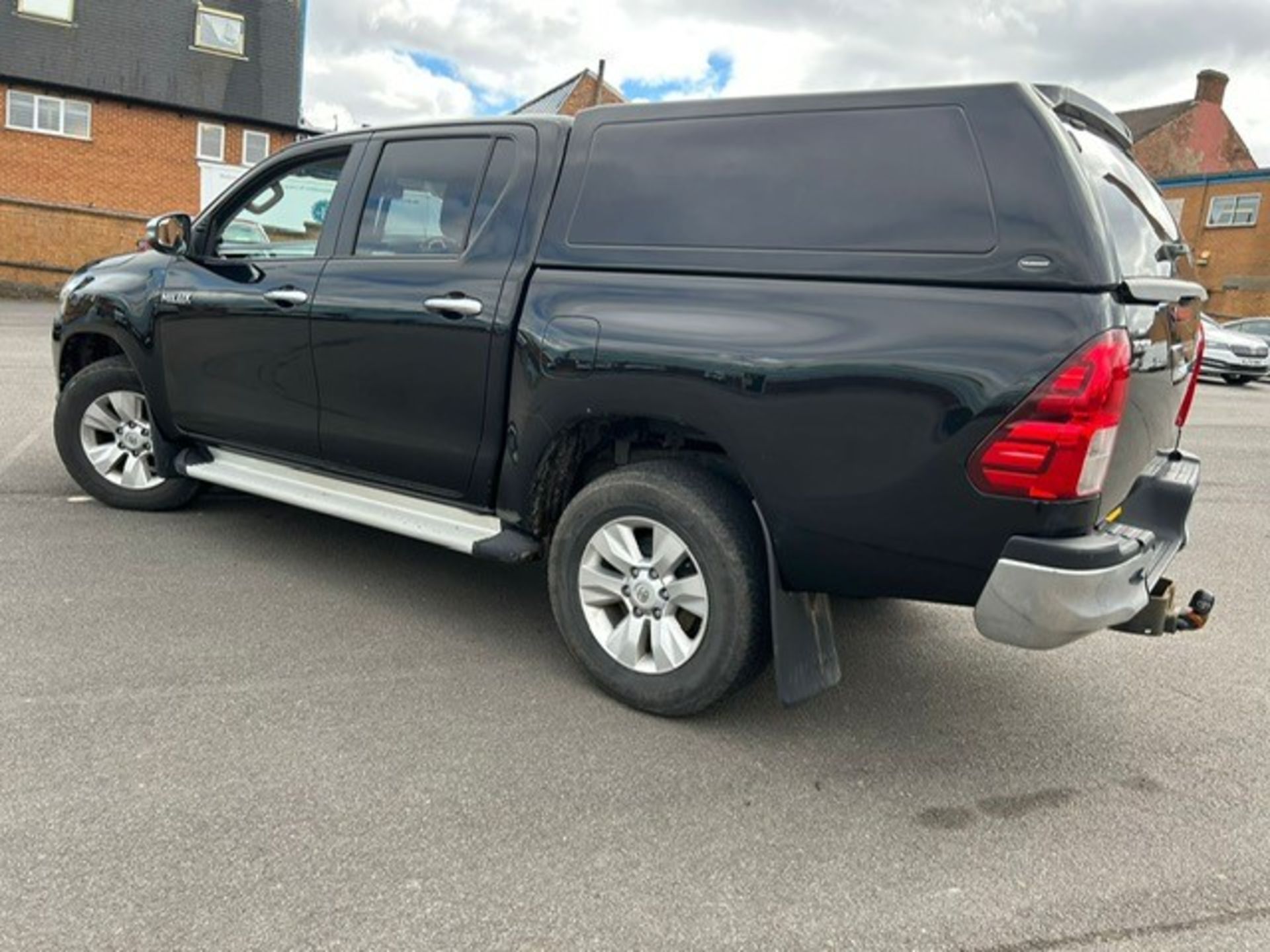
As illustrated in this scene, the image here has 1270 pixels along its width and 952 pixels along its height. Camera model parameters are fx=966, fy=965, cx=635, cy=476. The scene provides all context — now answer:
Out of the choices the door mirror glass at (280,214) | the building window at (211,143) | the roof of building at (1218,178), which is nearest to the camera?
the door mirror glass at (280,214)

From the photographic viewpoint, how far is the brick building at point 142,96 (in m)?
26.0

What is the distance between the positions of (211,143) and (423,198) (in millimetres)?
27798

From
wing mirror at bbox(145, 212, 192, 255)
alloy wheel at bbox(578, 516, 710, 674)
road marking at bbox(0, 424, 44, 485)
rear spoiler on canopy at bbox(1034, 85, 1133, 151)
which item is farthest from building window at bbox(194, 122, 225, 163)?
rear spoiler on canopy at bbox(1034, 85, 1133, 151)

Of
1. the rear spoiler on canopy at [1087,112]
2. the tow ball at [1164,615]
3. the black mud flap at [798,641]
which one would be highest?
the rear spoiler on canopy at [1087,112]

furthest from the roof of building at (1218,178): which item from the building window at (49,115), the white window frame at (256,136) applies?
the building window at (49,115)

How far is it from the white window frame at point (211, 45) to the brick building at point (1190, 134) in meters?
34.2

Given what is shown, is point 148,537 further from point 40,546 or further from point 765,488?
point 765,488

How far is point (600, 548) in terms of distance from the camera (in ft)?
10.8

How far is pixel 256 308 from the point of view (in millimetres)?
4277

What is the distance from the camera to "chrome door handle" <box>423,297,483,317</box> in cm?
353

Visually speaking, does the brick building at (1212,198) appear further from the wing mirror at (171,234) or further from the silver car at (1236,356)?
the wing mirror at (171,234)

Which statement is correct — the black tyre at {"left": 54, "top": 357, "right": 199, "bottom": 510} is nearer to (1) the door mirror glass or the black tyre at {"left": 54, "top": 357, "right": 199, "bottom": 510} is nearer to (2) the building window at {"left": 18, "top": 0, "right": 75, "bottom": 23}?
(1) the door mirror glass

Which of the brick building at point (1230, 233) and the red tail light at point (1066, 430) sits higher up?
the brick building at point (1230, 233)

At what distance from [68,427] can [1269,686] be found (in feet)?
18.9
